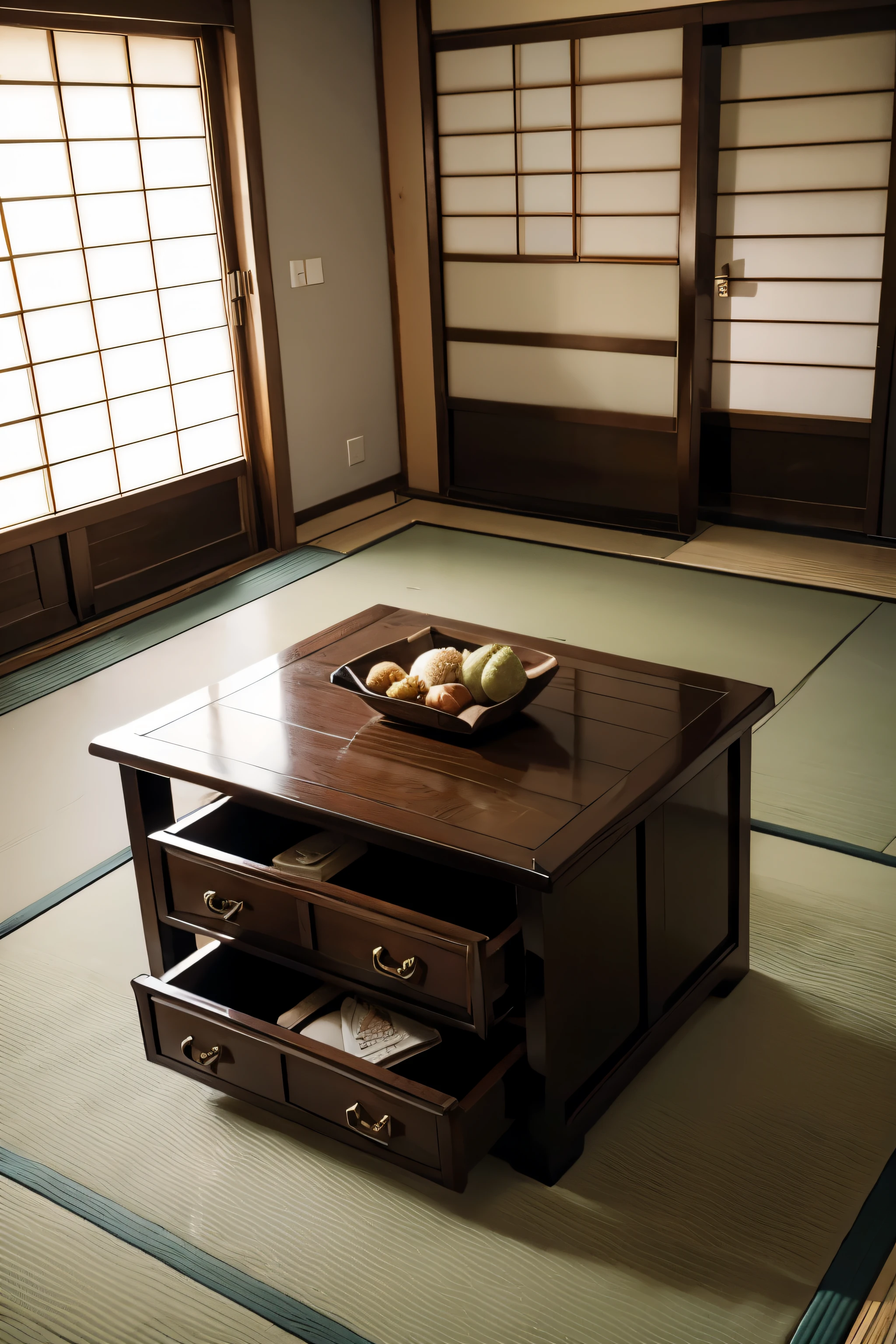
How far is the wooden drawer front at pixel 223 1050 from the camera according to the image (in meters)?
1.85

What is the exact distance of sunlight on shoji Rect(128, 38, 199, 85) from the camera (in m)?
4.06

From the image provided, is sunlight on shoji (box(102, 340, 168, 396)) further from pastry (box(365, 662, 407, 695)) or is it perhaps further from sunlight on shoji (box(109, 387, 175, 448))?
pastry (box(365, 662, 407, 695))

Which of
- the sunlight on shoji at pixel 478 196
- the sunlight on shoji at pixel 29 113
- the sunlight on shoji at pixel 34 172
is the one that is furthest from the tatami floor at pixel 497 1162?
the sunlight on shoji at pixel 478 196

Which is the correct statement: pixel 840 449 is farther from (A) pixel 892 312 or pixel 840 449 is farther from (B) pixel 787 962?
(B) pixel 787 962

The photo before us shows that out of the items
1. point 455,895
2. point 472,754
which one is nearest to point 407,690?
point 472,754

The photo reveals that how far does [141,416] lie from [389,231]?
1.65 meters

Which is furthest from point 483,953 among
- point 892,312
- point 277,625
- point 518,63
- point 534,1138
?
point 518,63

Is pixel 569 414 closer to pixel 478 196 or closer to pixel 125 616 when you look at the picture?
pixel 478 196

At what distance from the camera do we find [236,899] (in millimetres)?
1943

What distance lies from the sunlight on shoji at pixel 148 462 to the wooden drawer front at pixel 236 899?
2635 mm

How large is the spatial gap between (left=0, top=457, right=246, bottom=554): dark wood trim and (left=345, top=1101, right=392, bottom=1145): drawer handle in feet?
8.84

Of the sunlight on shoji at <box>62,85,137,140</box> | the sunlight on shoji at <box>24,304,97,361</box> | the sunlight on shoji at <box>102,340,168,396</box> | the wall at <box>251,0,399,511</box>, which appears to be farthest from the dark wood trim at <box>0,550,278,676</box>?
the sunlight on shoji at <box>62,85,137,140</box>

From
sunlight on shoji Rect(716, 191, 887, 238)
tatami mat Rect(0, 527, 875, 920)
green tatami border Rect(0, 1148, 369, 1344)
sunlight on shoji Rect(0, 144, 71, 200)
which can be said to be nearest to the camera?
green tatami border Rect(0, 1148, 369, 1344)

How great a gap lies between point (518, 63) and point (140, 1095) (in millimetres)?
4150
